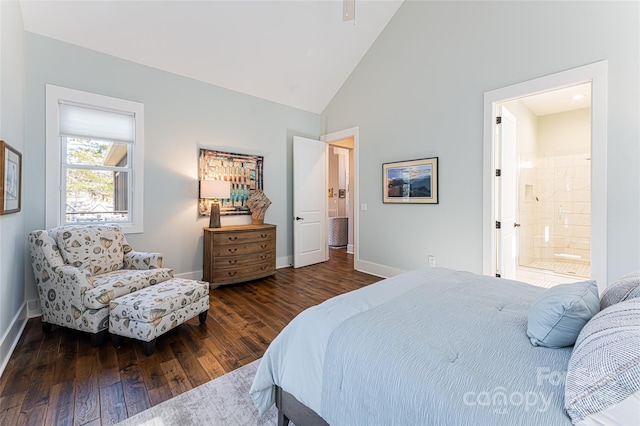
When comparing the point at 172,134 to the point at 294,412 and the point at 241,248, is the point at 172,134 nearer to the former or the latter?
the point at 241,248

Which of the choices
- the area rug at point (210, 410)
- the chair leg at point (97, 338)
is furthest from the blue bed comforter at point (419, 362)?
the chair leg at point (97, 338)

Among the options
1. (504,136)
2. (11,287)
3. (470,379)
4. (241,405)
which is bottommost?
(241,405)

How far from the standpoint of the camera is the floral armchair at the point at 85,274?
7.31 feet

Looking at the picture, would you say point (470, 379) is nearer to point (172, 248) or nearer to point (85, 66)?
point (172, 248)

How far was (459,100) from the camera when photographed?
3.42 meters

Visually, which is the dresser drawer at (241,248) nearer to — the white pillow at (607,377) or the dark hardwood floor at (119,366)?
the dark hardwood floor at (119,366)

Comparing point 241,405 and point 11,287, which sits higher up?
point 11,287

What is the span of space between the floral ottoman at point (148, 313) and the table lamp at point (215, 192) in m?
1.60

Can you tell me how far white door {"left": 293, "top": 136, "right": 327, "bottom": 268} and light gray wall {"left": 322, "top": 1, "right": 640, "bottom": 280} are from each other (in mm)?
680

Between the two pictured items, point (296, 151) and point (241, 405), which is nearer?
point (241, 405)

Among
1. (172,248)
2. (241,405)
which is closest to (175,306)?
(241,405)

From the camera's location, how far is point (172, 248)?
376 cm

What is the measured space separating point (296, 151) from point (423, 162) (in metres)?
2.16

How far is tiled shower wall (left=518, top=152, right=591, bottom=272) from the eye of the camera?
4605mm
